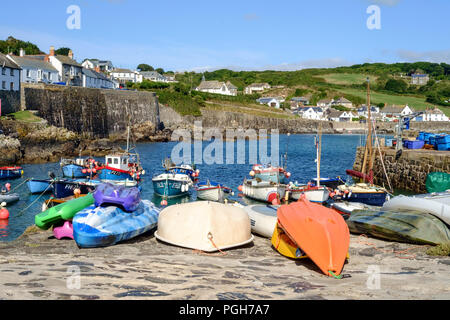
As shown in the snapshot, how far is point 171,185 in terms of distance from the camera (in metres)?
31.3

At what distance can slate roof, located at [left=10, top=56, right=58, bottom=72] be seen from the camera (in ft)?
219

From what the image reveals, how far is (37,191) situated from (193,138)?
62.4 metres

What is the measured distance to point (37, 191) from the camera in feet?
101

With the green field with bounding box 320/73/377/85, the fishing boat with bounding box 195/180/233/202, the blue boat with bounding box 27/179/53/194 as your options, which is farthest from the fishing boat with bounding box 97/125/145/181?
the green field with bounding box 320/73/377/85

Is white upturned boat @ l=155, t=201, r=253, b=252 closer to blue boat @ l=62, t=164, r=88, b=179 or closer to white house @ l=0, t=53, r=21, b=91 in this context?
blue boat @ l=62, t=164, r=88, b=179

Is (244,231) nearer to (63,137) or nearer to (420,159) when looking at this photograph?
(420,159)

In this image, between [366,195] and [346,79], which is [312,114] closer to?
[346,79]

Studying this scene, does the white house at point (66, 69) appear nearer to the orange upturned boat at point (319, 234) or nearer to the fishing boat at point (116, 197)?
the fishing boat at point (116, 197)

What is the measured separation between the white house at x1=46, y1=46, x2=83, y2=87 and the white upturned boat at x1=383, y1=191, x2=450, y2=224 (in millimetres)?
69224

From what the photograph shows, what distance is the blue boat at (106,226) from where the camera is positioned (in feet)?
43.4

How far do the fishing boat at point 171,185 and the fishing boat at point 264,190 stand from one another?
436 centimetres

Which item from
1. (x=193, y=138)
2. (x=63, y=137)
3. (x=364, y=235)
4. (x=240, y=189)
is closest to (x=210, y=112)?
(x=193, y=138)

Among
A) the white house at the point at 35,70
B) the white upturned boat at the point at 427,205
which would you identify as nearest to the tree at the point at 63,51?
the white house at the point at 35,70

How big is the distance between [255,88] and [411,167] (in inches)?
5694
